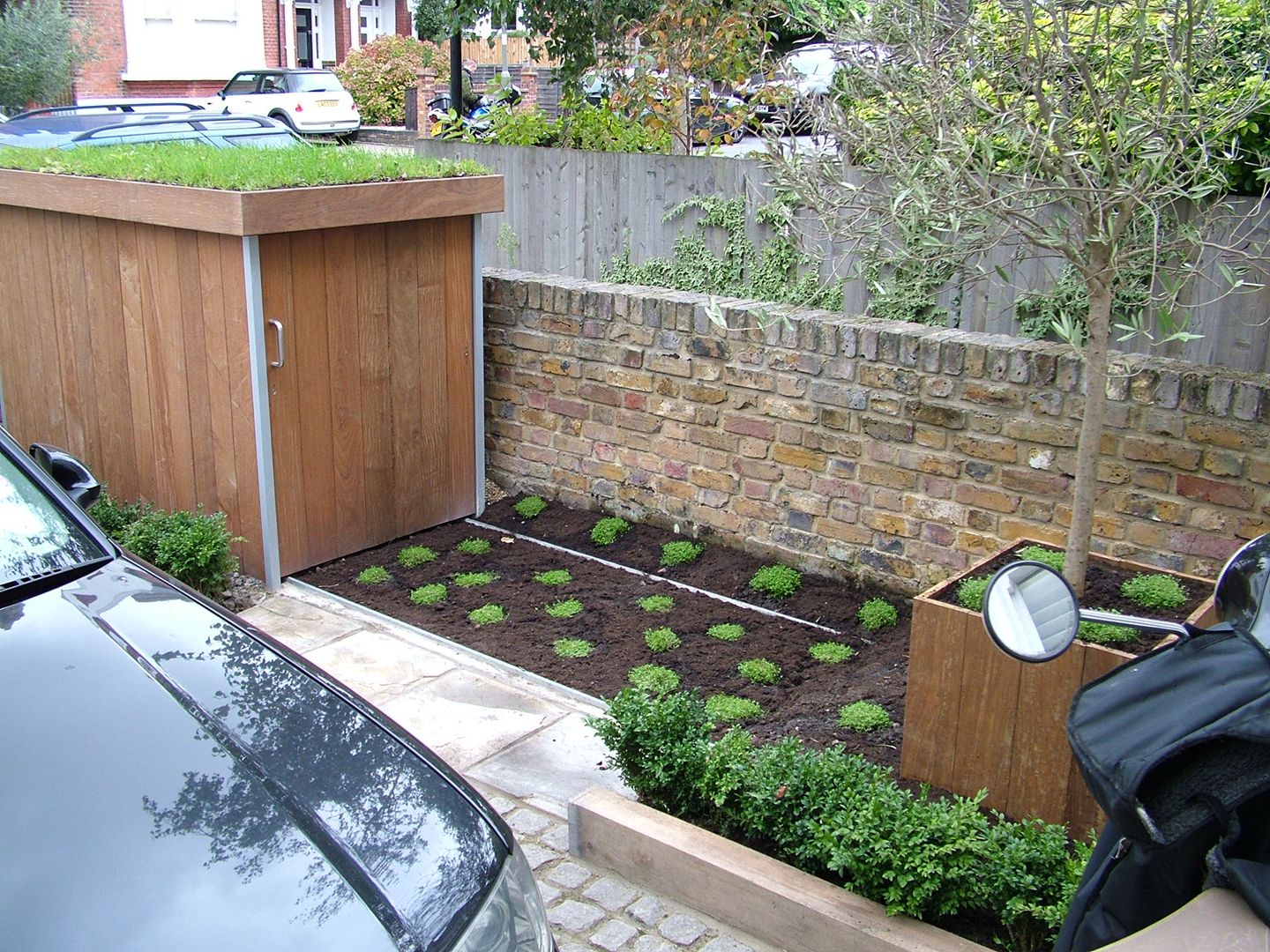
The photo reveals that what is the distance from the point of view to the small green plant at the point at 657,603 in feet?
19.1

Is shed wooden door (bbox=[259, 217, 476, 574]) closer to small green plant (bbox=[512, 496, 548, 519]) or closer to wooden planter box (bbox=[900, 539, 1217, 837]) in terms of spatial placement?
small green plant (bbox=[512, 496, 548, 519])

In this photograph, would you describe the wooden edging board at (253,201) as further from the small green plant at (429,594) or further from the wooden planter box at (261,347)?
the small green plant at (429,594)

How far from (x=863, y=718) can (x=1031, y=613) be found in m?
2.26

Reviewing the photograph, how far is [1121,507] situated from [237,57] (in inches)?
1252

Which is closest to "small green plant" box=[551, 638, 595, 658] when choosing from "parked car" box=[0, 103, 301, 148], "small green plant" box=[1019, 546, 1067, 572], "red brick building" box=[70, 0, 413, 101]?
"small green plant" box=[1019, 546, 1067, 572]

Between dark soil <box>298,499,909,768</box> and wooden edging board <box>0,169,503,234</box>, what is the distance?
5.68 feet

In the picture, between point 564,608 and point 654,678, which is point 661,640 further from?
point 564,608

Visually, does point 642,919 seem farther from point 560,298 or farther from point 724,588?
point 560,298

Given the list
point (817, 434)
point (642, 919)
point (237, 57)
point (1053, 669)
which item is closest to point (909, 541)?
point (817, 434)

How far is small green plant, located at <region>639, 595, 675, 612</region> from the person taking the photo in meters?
5.81

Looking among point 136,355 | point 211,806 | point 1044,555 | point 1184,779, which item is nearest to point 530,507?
point 136,355

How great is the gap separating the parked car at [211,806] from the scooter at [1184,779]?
46.6 inches

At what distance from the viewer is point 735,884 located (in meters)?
3.58

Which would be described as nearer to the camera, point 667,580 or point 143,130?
point 667,580
